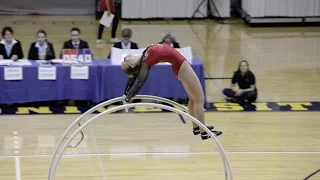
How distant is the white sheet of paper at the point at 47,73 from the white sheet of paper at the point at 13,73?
1.15ft

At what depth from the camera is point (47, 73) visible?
12.7 m

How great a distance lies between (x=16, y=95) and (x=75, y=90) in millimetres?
1112

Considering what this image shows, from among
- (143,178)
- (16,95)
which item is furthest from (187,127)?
(16,95)

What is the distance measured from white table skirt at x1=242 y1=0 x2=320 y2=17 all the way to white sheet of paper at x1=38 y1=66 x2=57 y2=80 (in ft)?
33.0

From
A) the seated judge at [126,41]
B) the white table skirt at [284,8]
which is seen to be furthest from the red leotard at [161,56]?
the white table skirt at [284,8]

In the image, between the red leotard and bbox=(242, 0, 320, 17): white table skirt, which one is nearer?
the red leotard

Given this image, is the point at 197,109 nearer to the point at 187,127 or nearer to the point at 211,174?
the point at 211,174

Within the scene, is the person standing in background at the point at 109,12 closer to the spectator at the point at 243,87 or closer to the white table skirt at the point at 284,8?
the white table skirt at the point at 284,8

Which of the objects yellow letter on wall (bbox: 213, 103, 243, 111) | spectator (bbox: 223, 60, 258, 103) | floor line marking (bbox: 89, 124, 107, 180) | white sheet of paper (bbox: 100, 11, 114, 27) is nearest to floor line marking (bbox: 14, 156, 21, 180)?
floor line marking (bbox: 89, 124, 107, 180)

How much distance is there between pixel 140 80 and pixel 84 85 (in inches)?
212

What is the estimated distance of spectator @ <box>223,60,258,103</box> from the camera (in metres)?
13.4

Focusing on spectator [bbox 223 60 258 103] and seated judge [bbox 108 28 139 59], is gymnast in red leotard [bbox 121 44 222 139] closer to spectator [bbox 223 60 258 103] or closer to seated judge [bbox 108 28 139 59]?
spectator [bbox 223 60 258 103]

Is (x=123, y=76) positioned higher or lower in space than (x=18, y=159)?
higher

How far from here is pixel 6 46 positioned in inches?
531
